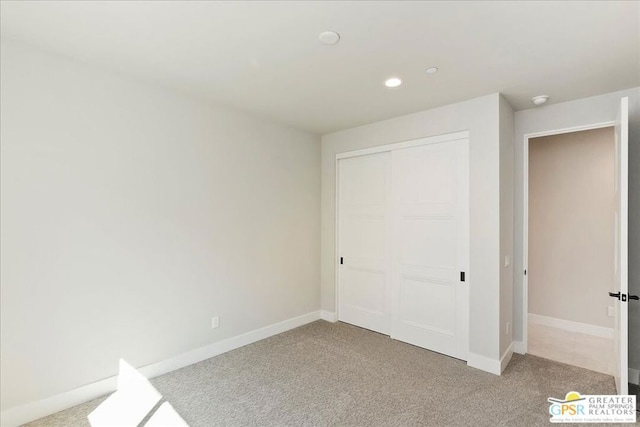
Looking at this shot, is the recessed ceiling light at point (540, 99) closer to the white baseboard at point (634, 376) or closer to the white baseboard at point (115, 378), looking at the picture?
the white baseboard at point (634, 376)

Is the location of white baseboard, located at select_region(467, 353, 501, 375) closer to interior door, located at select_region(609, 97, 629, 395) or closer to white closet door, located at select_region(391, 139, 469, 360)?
white closet door, located at select_region(391, 139, 469, 360)

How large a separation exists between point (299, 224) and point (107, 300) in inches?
91.9

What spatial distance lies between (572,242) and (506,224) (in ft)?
5.77

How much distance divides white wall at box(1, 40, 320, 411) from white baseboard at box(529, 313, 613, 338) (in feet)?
12.1

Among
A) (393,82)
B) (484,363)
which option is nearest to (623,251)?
(484,363)

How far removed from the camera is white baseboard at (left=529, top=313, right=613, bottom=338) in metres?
3.87

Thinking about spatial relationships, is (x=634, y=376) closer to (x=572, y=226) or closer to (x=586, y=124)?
(x=572, y=226)

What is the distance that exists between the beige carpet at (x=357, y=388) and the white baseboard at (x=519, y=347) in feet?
0.35

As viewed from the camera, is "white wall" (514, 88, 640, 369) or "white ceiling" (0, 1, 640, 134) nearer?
"white ceiling" (0, 1, 640, 134)

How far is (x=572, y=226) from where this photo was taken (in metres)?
4.12

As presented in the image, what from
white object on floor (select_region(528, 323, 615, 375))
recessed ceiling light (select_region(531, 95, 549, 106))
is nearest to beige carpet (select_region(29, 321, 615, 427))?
white object on floor (select_region(528, 323, 615, 375))

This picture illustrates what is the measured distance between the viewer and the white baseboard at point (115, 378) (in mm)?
2178

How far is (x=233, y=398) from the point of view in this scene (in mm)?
2525

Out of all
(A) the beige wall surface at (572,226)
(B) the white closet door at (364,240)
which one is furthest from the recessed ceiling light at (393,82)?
(A) the beige wall surface at (572,226)
